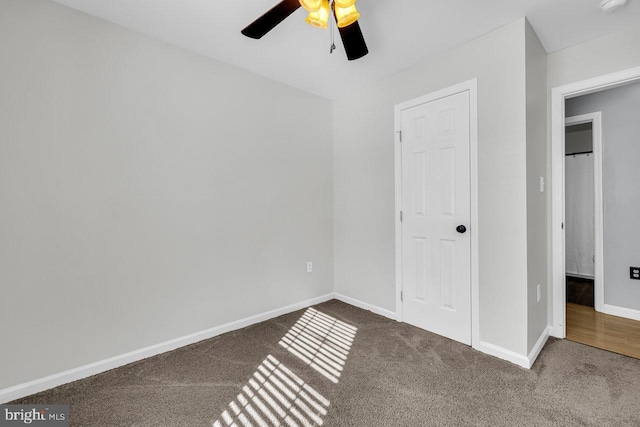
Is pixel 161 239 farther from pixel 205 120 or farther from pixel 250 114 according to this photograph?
pixel 250 114

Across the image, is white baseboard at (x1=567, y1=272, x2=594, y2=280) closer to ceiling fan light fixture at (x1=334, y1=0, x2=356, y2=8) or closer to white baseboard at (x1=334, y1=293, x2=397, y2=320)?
white baseboard at (x1=334, y1=293, x2=397, y2=320)

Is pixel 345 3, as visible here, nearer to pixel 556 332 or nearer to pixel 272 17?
pixel 272 17

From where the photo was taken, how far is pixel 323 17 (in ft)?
4.83

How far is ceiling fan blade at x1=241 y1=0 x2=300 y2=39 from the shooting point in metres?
1.49

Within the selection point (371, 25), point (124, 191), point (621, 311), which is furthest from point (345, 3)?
point (621, 311)

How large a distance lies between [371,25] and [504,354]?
2.55 meters

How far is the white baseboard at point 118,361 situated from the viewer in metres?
1.71

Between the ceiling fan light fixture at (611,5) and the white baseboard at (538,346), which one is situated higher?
the ceiling fan light fixture at (611,5)

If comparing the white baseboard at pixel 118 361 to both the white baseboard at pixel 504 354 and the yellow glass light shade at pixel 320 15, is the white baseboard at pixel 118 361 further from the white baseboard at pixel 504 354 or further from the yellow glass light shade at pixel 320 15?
the yellow glass light shade at pixel 320 15

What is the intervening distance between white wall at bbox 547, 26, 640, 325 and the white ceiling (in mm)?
71

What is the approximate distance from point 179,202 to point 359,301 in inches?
82.6

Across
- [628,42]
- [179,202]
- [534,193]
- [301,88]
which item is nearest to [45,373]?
[179,202]

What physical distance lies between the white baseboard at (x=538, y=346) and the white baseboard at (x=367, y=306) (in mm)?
1089

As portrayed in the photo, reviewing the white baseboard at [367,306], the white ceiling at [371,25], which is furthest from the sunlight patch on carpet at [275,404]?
the white ceiling at [371,25]
